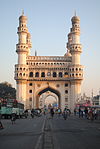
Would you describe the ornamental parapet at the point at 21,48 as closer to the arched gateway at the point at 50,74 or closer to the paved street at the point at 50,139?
the arched gateway at the point at 50,74

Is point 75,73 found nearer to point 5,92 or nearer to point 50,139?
point 5,92

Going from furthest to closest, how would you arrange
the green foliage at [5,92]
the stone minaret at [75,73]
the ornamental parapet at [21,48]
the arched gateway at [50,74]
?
1. the green foliage at [5,92]
2. the ornamental parapet at [21,48]
3. the arched gateway at [50,74]
4. the stone minaret at [75,73]

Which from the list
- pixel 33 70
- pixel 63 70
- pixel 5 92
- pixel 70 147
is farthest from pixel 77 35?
pixel 70 147

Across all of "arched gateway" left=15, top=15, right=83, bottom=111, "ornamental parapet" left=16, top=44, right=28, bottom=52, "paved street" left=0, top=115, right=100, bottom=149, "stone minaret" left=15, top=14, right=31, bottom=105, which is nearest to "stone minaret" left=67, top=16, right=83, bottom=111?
"arched gateway" left=15, top=15, right=83, bottom=111

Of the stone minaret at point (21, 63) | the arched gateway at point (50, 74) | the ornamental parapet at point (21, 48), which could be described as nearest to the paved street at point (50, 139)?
the stone minaret at point (21, 63)

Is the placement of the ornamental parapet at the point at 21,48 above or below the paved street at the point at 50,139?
above

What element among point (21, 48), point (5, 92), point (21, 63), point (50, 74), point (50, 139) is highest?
point (21, 48)

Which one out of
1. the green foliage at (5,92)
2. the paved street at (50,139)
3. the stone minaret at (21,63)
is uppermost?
the stone minaret at (21,63)

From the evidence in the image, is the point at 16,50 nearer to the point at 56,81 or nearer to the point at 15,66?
the point at 15,66

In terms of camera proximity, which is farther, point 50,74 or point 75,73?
point 50,74

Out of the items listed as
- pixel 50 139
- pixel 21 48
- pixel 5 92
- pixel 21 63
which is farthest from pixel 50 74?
pixel 50 139

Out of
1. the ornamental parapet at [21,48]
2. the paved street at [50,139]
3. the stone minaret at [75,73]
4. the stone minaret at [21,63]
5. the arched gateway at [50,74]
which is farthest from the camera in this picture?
the ornamental parapet at [21,48]

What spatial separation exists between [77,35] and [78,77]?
15.0 meters

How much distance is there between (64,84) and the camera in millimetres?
84375
